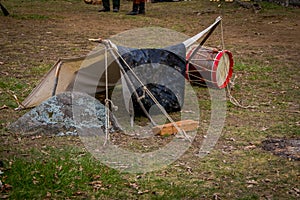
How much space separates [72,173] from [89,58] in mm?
1808

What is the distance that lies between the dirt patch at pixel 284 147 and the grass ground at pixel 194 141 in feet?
0.23

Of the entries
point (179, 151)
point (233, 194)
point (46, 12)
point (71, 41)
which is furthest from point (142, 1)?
point (233, 194)

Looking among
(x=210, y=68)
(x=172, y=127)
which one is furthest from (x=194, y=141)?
(x=210, y=68)

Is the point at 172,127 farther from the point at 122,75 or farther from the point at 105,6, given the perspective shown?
the point at 105,6

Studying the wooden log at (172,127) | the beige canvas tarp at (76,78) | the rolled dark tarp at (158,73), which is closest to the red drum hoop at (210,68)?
the rolled dark tarp at (158,73)

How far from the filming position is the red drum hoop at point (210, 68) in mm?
7336

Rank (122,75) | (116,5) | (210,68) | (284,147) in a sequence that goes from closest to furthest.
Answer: (284,147) → (122,75) → (210,68) → (116,5)

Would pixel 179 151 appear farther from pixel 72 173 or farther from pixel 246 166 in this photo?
pixel 72 173

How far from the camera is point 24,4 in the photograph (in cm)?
1638

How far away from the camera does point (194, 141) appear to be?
536 cm

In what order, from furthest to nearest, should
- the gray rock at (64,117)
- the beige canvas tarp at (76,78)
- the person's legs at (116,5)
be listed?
the person's legs at (116,5) → the beige canvas tarp at (76,78) → the gray rock at (64,117)

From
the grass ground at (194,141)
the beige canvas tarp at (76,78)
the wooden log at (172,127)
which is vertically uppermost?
the beige canvas tarp at (76,78)

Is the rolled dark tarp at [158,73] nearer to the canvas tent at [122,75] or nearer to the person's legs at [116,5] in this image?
the canvas tent at [122,75]

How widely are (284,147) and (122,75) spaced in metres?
1.71
